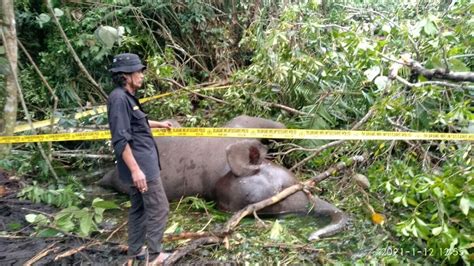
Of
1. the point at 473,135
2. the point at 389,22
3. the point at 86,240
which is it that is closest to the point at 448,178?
the point at 473,135

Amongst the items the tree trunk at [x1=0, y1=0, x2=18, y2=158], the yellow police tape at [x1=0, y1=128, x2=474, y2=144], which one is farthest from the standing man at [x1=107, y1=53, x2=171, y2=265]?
the tree trunk at [x1=0, y1=0, x2=18, y2=158]

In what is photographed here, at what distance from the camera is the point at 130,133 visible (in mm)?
2852

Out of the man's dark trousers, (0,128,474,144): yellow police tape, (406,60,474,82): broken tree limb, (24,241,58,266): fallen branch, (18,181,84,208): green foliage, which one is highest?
(406,60,474,82): broken tree limb

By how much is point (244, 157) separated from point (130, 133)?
1350mm

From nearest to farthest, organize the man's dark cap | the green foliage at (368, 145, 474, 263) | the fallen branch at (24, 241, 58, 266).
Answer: the green foliage at (368, 145, 474, 263), the man's dark cap, the fallen branch at (24, 241, 58, 266)

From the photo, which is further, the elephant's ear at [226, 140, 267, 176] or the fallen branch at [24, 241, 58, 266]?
the elephant's ear at [226, 140, 267, 176]

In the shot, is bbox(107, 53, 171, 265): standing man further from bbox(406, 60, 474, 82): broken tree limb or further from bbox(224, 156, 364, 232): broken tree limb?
bbox(406, 60, 474, 82): broken tree limb

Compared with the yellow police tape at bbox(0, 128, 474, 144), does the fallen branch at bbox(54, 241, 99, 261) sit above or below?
below

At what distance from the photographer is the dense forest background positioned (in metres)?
3.09

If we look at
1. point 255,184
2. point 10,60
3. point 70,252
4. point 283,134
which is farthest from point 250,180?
point 10,60

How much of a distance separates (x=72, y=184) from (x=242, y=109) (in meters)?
1.91

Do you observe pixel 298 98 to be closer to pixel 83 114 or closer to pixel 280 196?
pixel 280 196

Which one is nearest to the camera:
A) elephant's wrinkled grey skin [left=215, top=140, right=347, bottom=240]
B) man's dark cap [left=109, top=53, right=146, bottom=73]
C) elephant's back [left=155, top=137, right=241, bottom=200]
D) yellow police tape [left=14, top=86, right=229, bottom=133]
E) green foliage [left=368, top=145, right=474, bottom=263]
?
green foliage [left=368, top=145, right=474, bottom=263]

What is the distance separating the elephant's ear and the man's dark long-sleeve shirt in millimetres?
1000
